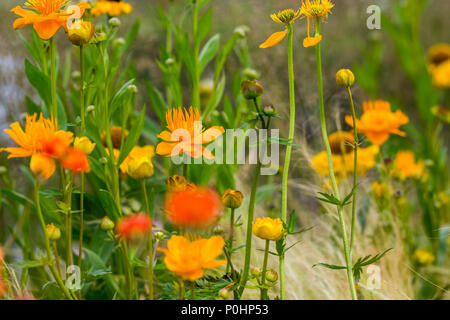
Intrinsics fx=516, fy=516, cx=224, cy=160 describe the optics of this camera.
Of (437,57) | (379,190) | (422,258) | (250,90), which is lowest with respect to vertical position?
(422,258)

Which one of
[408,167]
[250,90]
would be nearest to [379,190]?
[408,167]

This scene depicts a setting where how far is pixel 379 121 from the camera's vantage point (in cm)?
73

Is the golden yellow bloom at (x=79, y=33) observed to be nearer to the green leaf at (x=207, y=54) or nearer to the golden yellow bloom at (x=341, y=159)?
the green leaf at (x=207, y=54)

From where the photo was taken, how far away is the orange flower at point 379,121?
0.72 m

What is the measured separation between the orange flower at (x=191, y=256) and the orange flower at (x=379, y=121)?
369mm

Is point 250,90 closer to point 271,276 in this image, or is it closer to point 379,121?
point 271,276

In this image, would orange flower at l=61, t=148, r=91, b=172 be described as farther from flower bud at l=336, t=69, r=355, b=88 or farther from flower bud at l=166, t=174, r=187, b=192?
flower bud at l=336, t=69, r=355, b=88

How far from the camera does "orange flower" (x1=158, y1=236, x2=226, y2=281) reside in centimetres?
39

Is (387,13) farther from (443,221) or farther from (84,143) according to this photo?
(84,143)

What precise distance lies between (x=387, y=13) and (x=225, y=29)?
46cm

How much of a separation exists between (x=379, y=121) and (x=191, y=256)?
0.43m

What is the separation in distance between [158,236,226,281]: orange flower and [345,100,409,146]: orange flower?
0.37m

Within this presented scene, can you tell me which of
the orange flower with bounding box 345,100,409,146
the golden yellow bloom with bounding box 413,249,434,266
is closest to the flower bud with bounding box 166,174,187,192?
the orange flower with bounding box 345,100,409,146
